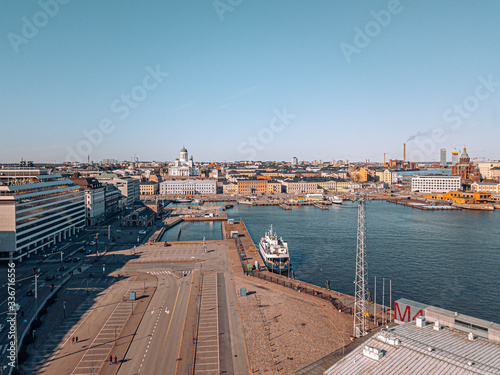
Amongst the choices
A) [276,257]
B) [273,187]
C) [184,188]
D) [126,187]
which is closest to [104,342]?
[276,257]

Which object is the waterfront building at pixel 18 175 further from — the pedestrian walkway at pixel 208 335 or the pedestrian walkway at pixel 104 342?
the pedestrian walkway at pixel 208 335

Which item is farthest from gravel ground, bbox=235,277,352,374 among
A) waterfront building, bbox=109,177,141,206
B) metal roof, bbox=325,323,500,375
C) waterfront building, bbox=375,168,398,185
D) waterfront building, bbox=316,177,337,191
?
waterfront building, bbox=375,168,398,185

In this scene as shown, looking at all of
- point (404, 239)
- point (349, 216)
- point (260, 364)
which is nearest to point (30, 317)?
point (260, 364)

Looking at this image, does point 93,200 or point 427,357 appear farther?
point 93,200

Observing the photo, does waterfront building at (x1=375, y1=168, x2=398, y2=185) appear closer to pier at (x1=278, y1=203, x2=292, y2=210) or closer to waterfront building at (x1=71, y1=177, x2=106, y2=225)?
pier at (x1=278, y1=203, x2=292, y2=210)

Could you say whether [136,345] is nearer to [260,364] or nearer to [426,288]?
[260,364]

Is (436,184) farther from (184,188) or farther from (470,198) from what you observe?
(184,188)
